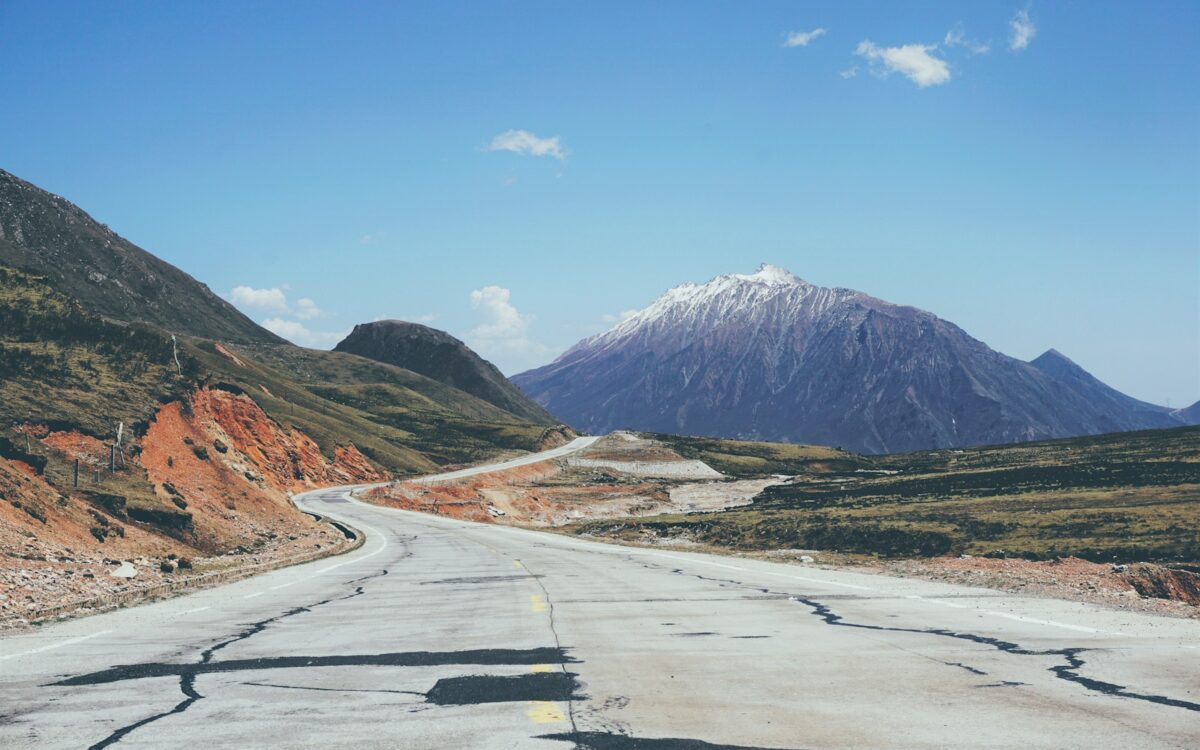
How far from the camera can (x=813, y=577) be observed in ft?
71.6

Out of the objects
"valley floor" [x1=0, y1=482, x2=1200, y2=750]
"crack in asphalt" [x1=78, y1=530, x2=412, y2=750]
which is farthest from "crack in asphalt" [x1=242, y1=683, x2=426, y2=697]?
"crack in asphalt" [x1=78, y1=530, x2=412, y2=750]

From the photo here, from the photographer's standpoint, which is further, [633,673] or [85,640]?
[85,640]

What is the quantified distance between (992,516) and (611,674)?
5507 centimetres

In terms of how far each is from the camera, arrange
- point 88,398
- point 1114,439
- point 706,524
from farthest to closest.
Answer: point 1114,439
point 706,524
point 88,398

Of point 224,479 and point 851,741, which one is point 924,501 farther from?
point 851,741

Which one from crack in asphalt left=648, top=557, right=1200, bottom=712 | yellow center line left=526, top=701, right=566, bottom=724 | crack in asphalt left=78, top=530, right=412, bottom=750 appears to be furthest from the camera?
crack in asphalt left=648, top=557, right=1200, bottom=712

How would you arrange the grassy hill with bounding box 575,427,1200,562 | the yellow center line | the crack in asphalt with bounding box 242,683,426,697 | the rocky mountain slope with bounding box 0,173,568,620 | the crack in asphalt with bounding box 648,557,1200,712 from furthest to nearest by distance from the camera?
the grassy hill with bounding box 575,427,1200,562 → the rocky mountain slope with bounding box 0,173,568,620 → the crack in asphalt with bounding box 242,683,426,697 → the crack in asphalt with bounding box 648,557,1200,712 → the yellow center line

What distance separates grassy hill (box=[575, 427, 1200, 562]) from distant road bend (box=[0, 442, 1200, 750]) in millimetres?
32926

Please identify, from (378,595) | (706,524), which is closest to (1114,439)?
(706,524)

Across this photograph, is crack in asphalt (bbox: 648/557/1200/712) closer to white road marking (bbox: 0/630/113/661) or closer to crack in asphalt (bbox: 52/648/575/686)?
crack in asphalt (bbox: 52/648/575/686)

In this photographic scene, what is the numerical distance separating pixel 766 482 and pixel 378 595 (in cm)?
10755

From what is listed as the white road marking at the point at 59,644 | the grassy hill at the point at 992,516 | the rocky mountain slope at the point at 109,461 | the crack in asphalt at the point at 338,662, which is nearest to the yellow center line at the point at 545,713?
the crack in asphalt at the point at 338,662

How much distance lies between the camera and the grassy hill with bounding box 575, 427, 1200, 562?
150 ft

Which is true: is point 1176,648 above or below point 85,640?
above
